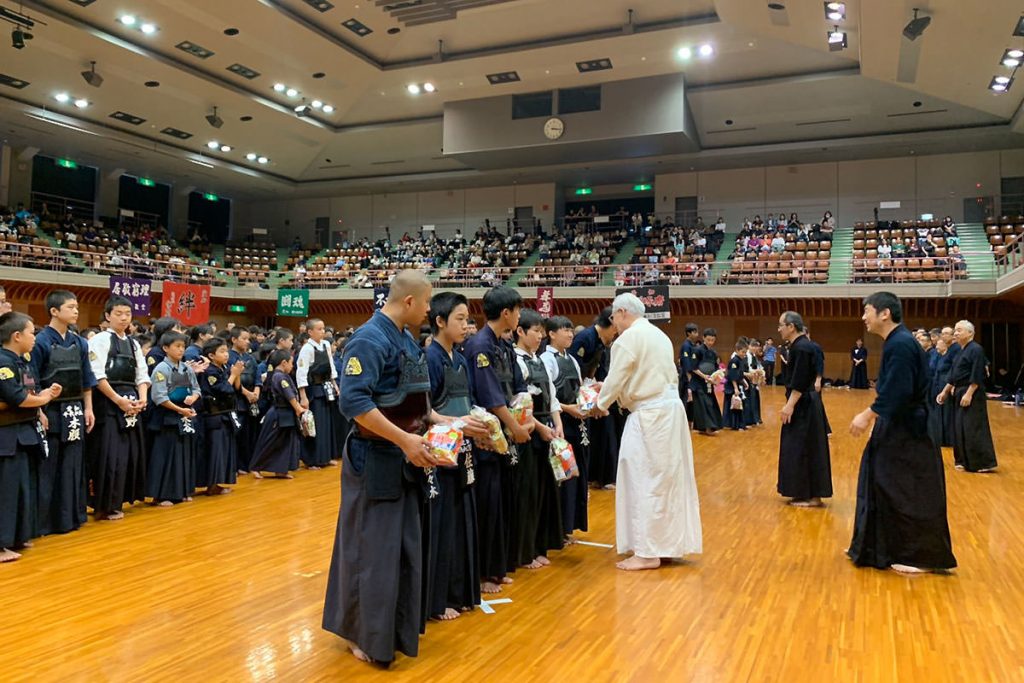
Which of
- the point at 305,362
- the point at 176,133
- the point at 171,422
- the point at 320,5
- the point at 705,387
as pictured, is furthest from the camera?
the point at 176,133

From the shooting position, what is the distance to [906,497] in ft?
13.7

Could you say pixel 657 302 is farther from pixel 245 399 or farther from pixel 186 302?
pixel 186 302

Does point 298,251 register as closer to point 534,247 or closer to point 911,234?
point 534,247

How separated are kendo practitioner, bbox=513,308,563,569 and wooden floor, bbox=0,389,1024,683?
0.53 feet

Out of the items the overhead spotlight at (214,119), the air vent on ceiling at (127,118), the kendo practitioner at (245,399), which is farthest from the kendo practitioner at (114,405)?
the air vent on ceiling at (127,118)

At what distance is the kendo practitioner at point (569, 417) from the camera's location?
4.91 metres

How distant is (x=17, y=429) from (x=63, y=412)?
48 cm

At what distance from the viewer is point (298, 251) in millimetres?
27359

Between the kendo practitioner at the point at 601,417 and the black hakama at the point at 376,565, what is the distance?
3.30m

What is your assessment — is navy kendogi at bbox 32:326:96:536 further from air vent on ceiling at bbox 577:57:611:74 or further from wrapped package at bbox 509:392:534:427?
air vent on ceiling at bbox 577:57:611:74

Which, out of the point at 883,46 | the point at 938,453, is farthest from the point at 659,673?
the point at 883,46

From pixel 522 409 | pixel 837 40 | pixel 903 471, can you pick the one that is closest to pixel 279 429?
pixel 522 409

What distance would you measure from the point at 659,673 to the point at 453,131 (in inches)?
778

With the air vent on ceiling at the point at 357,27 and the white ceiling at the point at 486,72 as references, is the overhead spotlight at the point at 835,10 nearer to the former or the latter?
the white ceiling at the point at 486,72
